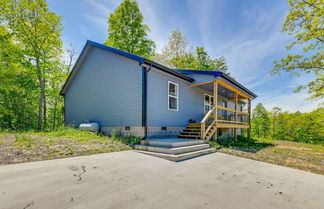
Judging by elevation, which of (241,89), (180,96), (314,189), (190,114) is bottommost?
(314,189)

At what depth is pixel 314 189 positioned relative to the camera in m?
2.84

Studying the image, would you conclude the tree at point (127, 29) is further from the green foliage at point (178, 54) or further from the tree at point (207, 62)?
the tree at point (207, 62)

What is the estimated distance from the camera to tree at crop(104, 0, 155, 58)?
666 inches

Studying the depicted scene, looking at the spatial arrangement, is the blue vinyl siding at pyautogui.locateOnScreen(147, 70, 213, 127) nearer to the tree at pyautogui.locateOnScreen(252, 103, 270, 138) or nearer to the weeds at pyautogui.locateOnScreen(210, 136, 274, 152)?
the weeds at pyautogui.locateOnScreen(210, 136, 274, 152)

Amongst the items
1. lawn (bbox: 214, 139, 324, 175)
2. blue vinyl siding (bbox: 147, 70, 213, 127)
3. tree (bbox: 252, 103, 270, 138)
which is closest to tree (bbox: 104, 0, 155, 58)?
blue vinyl siding (bbox: 147, 70, 213, 127)

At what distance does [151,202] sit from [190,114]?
7985 millimetres

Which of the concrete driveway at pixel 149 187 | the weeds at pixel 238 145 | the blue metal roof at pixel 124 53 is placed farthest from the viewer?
the weeds at pixel 238 145

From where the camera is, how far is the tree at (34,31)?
11695mm

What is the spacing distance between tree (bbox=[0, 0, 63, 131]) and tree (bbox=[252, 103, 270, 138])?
38913mm

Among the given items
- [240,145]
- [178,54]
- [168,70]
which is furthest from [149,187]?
[178,54]

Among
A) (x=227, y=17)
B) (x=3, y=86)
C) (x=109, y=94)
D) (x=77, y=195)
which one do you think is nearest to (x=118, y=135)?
(x=109, y=94)

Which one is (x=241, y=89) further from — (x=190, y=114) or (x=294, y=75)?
(x=190, y=114)

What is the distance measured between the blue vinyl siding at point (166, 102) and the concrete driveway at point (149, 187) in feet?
12.8

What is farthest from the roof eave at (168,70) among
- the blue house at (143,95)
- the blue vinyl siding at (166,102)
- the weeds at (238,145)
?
the weeds at (238,145)
